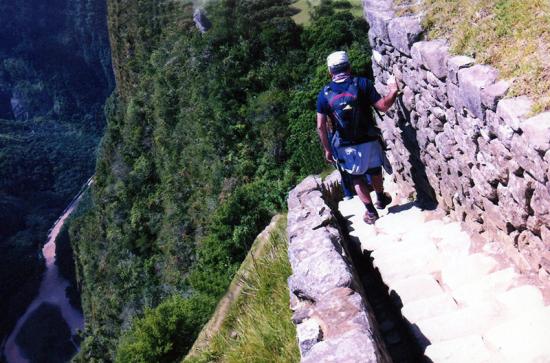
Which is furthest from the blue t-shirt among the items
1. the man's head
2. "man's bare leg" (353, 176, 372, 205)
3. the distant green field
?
the distant green field

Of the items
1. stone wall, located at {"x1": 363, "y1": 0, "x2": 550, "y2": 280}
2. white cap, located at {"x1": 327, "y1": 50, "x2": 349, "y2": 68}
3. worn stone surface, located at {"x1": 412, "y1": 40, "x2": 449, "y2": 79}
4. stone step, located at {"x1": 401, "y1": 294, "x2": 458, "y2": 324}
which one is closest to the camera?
stone wall, located at {"x1": 363, "y1": 0, "x2": 550, "y2": 280}

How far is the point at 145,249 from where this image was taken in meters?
32.9

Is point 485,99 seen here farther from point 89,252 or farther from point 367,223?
point 89,252

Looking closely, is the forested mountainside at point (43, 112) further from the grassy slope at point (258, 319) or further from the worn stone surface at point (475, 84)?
the worn stone surface at point (475, 84)

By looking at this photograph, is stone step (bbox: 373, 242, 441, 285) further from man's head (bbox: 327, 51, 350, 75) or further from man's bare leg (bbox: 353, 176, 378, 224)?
man's head (bbox: 327, 51, 350, 75)

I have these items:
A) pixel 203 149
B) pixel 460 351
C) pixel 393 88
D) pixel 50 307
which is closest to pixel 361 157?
pixel 393 88

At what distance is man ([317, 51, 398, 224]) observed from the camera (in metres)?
5.73

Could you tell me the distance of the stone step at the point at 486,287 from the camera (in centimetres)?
419

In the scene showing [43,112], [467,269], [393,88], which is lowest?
[43,112]

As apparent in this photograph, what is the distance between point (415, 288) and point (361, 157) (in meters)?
1.89

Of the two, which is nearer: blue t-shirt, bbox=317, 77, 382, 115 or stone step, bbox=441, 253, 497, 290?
stone step, bbox=441, 253, 497, 290

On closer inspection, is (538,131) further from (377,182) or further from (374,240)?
(377,182)

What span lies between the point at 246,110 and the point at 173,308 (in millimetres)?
17845

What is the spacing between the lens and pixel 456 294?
444cm
